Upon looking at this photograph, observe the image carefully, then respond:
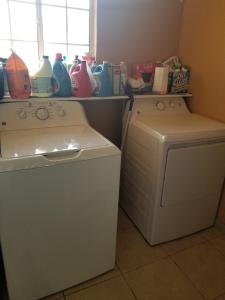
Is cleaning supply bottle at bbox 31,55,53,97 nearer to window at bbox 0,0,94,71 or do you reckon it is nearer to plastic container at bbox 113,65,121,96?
window at bbox 0,0,94,71

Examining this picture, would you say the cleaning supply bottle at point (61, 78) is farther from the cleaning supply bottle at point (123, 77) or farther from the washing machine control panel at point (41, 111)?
the cleaning supply bottle at point (123, 77)

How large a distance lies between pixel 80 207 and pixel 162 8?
70.4 inches

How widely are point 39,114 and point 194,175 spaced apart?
3.80ft

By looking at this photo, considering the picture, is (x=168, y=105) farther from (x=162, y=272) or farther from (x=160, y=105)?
(x=162, y=272)

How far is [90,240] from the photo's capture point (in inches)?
54.7

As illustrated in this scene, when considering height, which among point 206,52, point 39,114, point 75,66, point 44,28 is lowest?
point 39,114

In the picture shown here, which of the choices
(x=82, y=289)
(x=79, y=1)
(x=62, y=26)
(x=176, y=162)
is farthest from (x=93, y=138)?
(x=79, y=1)

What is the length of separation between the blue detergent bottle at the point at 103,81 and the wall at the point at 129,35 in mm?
260

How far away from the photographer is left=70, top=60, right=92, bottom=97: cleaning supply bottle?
1.61 meters

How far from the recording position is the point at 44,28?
1.79 m

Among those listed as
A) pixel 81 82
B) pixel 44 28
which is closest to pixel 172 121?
pixel 81 82

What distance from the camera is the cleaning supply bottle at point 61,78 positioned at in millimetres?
1552

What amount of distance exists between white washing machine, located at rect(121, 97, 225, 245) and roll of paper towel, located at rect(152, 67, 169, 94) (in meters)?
0.09

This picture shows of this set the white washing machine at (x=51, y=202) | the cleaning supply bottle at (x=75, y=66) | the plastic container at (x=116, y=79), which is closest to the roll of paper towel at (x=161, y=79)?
the plastic container at (x=116, y=79)
